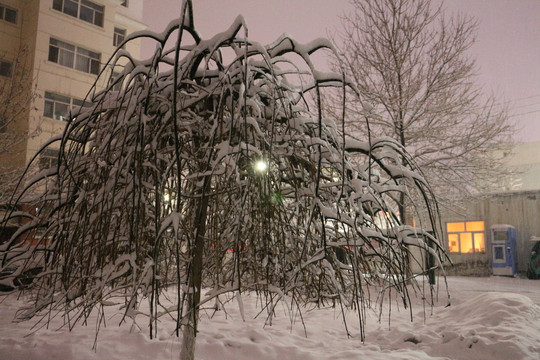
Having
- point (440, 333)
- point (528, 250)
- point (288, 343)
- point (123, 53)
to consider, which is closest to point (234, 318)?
point (288, 343)

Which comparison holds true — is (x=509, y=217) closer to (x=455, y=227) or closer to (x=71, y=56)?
(x=455, y=227)

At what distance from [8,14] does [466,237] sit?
22830mm

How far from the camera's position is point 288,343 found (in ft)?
16.6

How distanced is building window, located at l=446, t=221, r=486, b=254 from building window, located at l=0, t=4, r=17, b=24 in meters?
21.9

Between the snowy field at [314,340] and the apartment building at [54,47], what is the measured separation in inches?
527

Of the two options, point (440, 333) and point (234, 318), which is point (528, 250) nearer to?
point (440, 333)

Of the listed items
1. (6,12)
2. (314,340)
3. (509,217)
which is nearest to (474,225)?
(509,217)

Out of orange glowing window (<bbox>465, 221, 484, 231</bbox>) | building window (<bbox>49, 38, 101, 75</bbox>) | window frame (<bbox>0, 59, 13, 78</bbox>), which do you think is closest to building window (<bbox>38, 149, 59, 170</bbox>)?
window frame (<bbox>0, 59, 13, 78</bbox>)

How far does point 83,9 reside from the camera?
19.2 m

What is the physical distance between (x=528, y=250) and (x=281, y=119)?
18.1 metres

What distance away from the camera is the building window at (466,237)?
60.1ft

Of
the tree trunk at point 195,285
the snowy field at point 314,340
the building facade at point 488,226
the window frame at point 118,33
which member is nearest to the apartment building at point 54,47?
the window frame at point 118,33

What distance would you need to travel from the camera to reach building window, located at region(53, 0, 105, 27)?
1848 cm

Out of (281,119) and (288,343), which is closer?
(281,119)
